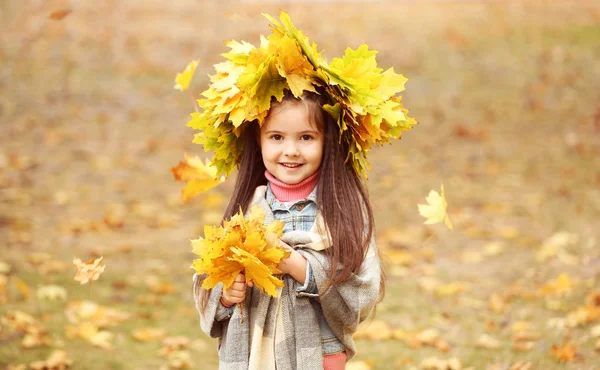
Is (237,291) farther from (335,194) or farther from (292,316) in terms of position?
(335,194)

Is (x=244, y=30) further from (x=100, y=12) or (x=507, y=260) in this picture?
(x=507, y=260)

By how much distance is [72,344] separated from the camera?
172 inches

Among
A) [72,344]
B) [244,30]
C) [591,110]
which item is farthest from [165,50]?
[72,344]

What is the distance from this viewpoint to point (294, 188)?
270 centimetres

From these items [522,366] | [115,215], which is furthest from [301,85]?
[115,215]

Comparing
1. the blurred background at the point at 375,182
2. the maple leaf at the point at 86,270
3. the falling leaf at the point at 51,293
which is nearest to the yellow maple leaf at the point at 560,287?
the blurred background at the point at 375,182

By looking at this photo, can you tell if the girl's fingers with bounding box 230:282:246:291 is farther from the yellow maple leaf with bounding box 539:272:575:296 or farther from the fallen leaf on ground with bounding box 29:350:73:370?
the yellow maple leaf with bounding box 539:272:575:296

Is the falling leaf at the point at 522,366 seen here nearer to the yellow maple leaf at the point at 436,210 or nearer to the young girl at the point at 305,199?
the yellow maple leaf at the point at 436,210

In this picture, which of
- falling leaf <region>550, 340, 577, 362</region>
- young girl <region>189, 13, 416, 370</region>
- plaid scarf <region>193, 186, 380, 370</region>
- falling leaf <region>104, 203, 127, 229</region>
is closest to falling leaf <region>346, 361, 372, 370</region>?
falling leaf <region>550, 340, 577, 362</region>

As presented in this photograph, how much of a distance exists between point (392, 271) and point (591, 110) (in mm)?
4951

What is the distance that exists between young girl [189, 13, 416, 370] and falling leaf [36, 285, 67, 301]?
259cm

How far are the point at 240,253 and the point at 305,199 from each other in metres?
0.43

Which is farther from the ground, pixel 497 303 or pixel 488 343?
pixel 497 303

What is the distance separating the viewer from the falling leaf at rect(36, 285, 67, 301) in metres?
4.94
